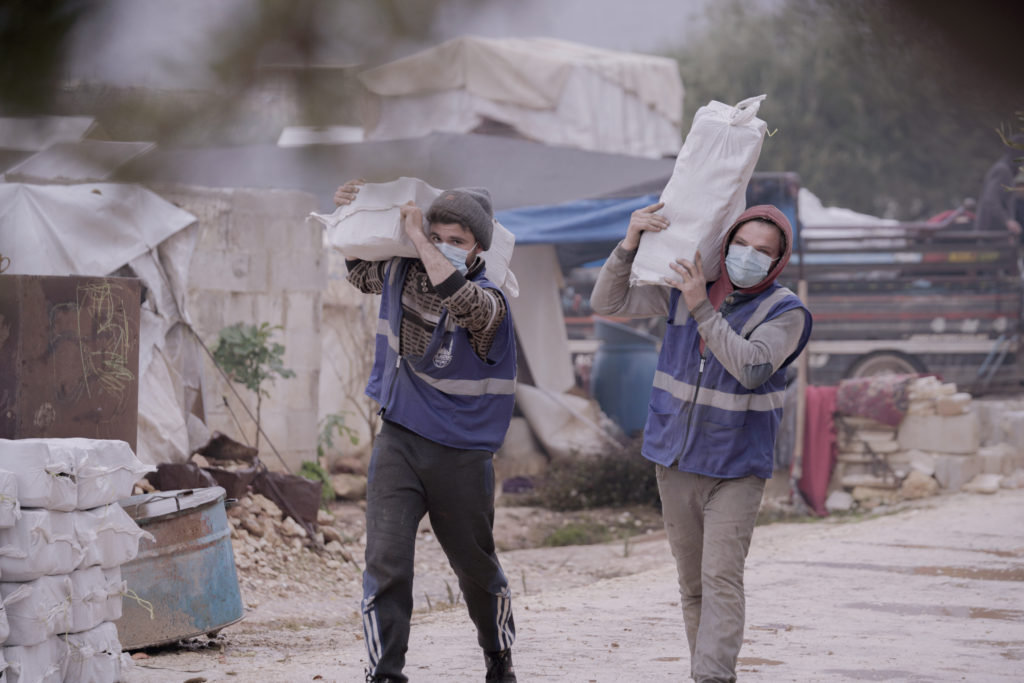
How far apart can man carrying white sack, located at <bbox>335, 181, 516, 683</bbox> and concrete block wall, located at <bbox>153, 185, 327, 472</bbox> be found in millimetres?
4932

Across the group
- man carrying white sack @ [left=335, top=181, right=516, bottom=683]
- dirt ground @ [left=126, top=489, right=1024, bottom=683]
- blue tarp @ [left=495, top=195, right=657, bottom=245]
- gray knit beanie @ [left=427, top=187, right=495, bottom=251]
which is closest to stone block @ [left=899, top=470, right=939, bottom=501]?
dirt ground @ [left=126, top=489, right=1024, bottom=683]

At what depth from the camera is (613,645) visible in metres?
4.90

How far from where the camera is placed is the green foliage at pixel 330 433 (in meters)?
9.56

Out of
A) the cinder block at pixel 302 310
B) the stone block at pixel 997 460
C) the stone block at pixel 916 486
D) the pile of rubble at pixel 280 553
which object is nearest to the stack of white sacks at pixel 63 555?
the pile of rubble at pixel 280 553

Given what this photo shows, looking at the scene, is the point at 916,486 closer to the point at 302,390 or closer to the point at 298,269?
the point at 302,390

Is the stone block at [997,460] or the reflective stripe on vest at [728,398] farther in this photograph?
the stone block at [997,460]

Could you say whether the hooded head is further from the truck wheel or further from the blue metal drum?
the truck wheel

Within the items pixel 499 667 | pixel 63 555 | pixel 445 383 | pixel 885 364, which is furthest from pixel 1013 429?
pixel 63 555

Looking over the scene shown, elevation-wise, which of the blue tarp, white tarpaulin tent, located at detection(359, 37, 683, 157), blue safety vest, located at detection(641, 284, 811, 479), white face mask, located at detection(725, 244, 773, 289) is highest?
white tarpaulin tent, located at detection(359, 37, 683, 157)

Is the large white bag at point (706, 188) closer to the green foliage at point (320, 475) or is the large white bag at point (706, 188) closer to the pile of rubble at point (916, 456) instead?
the green foliage at point (320, 475)

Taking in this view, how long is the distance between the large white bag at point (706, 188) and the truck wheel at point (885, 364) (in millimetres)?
9729

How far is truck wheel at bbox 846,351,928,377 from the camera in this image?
12.7 m

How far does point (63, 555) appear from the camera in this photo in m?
3.75

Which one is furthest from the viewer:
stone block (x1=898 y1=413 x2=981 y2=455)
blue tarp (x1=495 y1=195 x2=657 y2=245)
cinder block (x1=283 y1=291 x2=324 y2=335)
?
stone block (x1=898 y1=413 x2=981 y2=455)
